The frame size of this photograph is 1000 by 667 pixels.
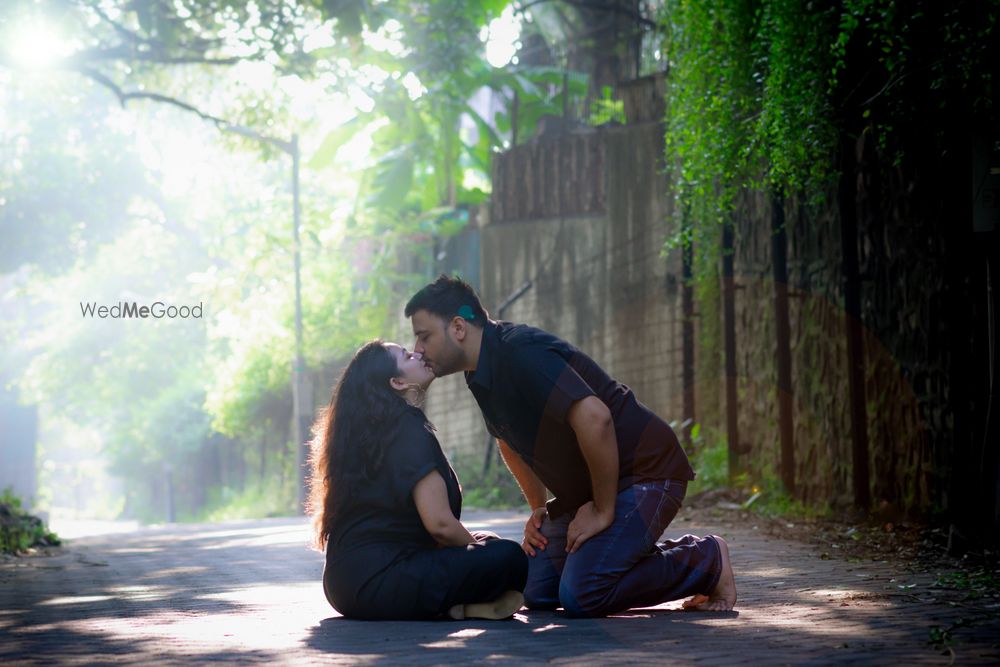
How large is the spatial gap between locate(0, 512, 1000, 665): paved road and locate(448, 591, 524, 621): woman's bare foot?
0.27 ft

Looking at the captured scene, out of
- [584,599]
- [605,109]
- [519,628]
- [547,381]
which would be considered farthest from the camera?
[605,109]

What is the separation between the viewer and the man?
5867 millimetres

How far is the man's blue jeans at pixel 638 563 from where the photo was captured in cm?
594

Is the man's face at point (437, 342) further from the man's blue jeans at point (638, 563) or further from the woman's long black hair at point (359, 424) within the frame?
the man's blue jeans at point (638, 563)

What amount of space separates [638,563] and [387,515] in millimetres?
1132

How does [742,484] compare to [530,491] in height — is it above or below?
below

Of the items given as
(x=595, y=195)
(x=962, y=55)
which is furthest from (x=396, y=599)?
(x=595, y=195)

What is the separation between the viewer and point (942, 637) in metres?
4.96

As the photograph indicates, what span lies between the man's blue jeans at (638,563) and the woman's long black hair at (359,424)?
39.4 inches

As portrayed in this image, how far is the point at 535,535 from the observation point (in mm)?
6477

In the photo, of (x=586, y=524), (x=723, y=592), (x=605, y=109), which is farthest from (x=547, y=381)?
(x=605, y=109)

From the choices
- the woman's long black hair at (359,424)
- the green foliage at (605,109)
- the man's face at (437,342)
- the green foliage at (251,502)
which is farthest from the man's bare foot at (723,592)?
the green foliage at (251,502)

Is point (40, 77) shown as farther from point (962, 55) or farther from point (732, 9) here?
point (962, 55)

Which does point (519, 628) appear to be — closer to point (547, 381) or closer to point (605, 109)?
point (547, 381)
